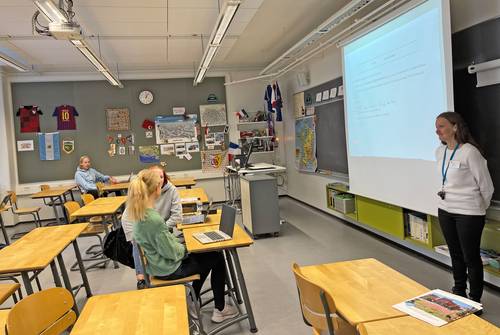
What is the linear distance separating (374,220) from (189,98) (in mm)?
5272

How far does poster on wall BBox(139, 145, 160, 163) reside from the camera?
8.35m

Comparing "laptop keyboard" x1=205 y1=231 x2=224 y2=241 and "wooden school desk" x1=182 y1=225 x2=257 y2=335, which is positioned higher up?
"laptop keyboard" x1=205 y1=231 x2=224 y2=241

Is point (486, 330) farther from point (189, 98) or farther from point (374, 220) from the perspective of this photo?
point (189, 98)

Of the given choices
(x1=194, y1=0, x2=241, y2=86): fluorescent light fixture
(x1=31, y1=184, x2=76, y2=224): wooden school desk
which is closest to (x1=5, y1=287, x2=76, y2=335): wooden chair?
(x1=194, y1=0, x2=241, y2=86): fluorescent light fixture

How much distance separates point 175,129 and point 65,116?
2275mm

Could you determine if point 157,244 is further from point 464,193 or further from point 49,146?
point 49,146

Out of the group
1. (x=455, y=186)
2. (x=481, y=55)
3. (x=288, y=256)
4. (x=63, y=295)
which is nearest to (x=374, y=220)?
(x=288, y=256)

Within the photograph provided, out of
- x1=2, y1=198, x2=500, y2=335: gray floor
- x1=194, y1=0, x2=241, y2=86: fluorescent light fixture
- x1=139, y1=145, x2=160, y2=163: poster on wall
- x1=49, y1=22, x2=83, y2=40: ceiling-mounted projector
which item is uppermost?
x1=194, y1=0, x2=241, y2=86: fluorescent light fixture

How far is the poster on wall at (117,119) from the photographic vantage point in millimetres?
8172

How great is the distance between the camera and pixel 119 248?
315cm

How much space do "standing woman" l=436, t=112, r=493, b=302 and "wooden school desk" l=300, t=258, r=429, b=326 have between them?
3.75 feet

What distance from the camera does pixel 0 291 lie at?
87.5 inches

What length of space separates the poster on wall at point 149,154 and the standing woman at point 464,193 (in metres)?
6.50

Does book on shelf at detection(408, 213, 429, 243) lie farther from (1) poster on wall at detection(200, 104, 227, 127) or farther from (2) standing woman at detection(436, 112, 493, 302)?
(1) poster on wall at detection(200, 104, 227, 127)
